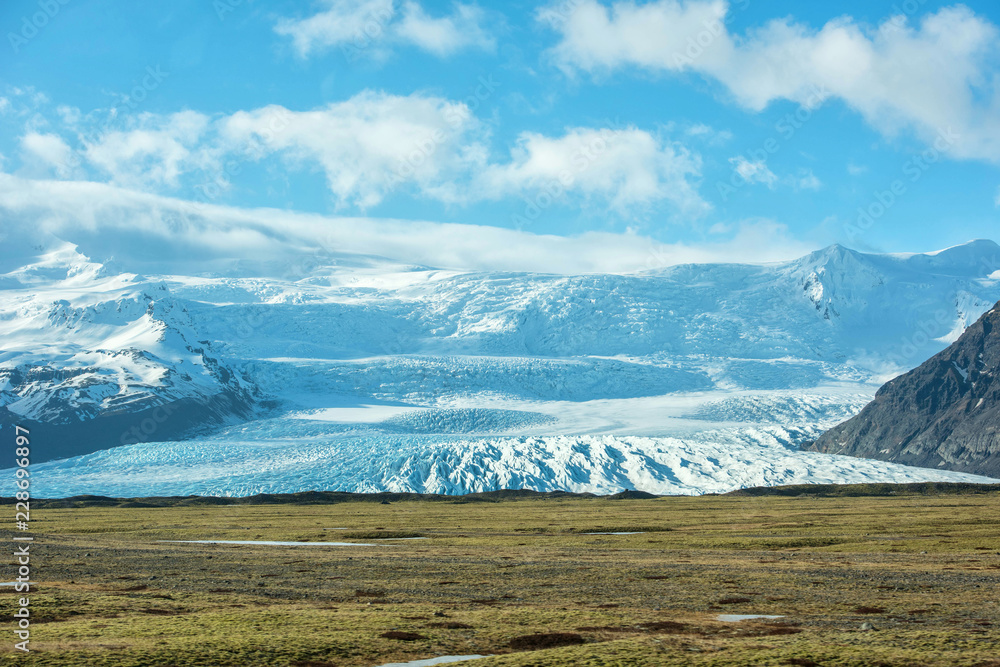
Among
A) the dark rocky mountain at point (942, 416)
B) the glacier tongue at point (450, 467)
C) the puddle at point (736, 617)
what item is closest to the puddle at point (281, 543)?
the puddle at point (736, 617)

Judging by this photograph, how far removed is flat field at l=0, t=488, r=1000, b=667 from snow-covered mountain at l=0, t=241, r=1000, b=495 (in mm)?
46771

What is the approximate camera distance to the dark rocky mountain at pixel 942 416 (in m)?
118

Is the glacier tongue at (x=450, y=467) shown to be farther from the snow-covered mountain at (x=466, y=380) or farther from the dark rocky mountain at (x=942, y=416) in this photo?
the dark rocky mountain at (x=942, y=416)

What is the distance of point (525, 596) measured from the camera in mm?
20484

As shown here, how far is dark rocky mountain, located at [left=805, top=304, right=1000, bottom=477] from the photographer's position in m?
118

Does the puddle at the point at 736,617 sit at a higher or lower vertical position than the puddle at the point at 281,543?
higher

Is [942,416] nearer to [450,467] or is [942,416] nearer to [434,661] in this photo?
[450,467]

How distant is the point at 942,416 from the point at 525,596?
414ft

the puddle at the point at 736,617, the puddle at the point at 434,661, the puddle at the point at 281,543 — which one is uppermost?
the puddle at the point at 434,661

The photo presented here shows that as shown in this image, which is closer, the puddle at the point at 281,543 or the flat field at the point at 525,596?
the flat field at the point at 525,596

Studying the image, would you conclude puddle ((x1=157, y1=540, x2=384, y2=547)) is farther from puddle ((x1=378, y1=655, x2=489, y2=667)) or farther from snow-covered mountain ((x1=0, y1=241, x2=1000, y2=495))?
snow-covered mountain ((x1=0, y1=241, x2=1000, y2=495))

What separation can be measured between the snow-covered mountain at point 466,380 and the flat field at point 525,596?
46.8 meters

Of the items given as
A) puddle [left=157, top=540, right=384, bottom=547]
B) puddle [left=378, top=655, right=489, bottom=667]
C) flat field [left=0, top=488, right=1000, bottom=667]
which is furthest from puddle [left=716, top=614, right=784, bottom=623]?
puddle [left=157, top=540, right=384, bottom=547]

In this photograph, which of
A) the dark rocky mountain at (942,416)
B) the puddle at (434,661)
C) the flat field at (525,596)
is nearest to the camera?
the puddle at (434,661)
